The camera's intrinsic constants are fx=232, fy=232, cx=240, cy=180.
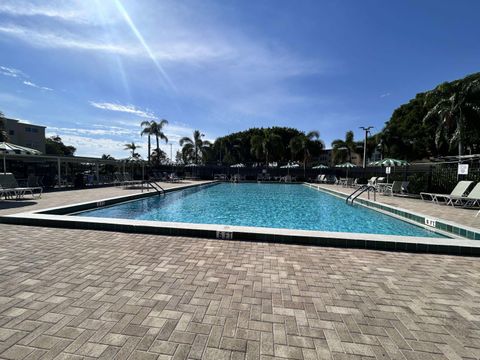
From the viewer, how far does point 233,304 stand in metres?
2.24

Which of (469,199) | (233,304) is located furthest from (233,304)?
(469,199)

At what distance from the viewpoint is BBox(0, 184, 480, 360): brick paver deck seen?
169 cm

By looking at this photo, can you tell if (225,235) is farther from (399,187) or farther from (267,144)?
(267,144)

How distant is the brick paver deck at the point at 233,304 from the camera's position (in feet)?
5.55

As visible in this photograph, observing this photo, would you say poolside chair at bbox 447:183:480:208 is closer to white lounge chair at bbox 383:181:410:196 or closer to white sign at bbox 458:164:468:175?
white sign at bbox 458:164:468:175

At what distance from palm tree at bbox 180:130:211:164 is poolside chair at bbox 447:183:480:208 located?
30.9 metres

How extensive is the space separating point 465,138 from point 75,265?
20971 millimetres

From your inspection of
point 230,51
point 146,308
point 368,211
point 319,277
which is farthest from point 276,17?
point 146,308

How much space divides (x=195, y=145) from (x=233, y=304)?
1358 inches

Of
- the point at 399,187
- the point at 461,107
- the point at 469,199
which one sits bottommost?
the point at 469,199

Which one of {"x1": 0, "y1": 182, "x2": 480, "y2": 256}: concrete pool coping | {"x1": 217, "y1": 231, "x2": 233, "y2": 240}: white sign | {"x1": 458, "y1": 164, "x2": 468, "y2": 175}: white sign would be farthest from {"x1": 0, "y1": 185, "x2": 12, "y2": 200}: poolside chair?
{"x1": 458, "y1": 164, "x2": 468, "y2": 175}: white sign

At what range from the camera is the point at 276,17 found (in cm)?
888

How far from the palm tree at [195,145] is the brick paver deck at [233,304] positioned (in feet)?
106

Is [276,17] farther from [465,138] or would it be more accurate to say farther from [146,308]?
[465,138]
